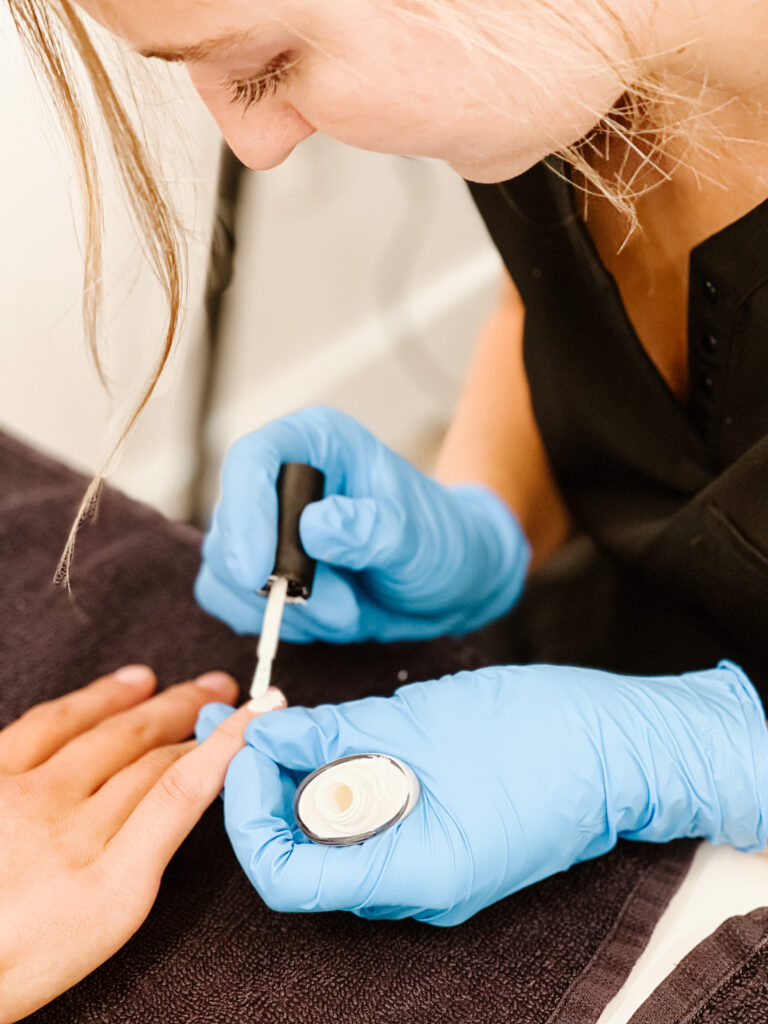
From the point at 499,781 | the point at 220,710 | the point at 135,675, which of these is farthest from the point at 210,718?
the point at 499,781

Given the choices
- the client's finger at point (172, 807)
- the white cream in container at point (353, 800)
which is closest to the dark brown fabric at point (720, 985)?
the white cream in container at point (353, 800)

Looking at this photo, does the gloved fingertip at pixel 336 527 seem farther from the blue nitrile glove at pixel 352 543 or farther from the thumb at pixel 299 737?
the thumb at pixel 299 737

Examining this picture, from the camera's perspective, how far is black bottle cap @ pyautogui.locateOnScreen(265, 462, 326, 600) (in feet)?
2.48

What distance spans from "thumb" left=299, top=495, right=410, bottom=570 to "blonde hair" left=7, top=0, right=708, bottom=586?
7.1 inches

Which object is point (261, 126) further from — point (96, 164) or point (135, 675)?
point (135, 675)

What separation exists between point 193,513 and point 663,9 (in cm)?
131

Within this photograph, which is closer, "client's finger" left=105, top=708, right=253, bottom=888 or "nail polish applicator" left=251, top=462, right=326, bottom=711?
"client's finger" left=105, top=708, right=253, bottom=888

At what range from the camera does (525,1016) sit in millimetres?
571

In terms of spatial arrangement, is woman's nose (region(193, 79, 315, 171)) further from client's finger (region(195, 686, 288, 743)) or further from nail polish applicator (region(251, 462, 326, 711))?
client's finger (region(195, 686, 288, 743))

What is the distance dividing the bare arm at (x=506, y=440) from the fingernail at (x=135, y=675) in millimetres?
437

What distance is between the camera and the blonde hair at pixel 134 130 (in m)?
0.51

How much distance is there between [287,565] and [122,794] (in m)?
0.22

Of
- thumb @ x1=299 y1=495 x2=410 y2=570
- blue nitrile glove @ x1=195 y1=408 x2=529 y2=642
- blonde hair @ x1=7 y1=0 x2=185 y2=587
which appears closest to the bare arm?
blue nitrile glove @ x1=195 y1=408 x2=529 y2=642

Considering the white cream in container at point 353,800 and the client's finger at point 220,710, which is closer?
the white cream in container at point 353,800
